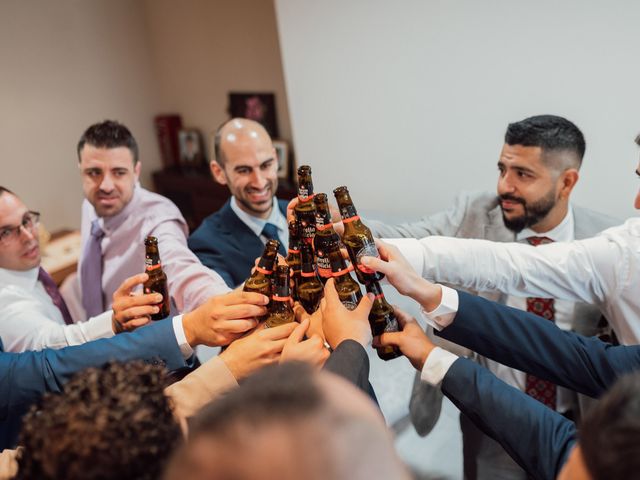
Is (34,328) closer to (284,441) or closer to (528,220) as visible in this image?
(284,441)

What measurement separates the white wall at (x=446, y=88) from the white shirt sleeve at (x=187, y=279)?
1.31m

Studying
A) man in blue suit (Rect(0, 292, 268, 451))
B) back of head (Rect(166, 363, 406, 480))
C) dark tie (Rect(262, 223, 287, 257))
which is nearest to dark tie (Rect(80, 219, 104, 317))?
dark tie (Rect(262, 223, 287, 257))

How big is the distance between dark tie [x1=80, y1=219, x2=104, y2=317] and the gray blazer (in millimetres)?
1269

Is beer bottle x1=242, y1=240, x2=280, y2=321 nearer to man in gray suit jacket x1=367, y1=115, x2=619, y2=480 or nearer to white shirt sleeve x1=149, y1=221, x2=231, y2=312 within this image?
white shirt sleeve x1=149, y1=221, x2=231, y2=312

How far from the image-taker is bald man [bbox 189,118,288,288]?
2.25 metres

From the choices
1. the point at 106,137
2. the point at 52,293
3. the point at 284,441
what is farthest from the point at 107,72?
the point at 284,441

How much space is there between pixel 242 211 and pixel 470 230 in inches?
38.1

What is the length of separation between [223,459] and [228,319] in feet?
2.31

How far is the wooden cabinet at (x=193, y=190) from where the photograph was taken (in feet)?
16.0

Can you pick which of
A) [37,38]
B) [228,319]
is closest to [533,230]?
[228,319]

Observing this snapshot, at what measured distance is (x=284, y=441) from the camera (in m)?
0.56

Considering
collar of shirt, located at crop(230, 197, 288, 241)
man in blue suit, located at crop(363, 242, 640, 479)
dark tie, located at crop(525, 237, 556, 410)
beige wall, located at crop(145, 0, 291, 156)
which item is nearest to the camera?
man in blue suit, located at crop(363, 242, 640, 479)

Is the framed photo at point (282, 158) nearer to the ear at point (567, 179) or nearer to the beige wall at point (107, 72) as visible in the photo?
the beige wall at point (107, 72)

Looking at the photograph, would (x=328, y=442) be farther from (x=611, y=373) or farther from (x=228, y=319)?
(x=611, y=373)
